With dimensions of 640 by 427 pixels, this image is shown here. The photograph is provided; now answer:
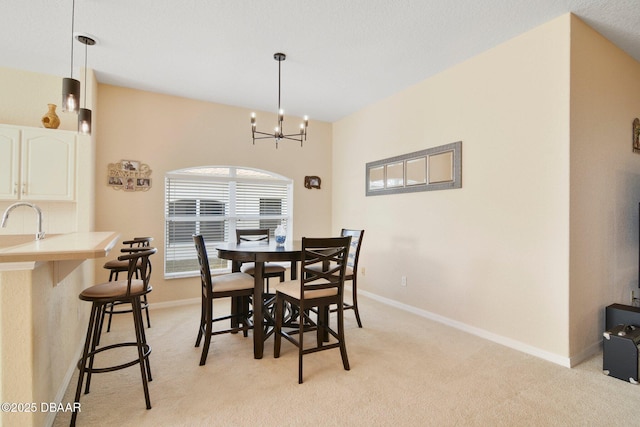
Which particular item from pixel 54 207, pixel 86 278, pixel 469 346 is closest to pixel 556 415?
pixel 469 346

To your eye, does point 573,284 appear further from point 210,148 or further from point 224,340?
point 210,148

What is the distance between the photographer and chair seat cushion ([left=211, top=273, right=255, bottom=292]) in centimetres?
279

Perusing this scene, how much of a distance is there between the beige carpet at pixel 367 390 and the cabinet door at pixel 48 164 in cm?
198

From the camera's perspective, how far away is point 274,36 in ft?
9.62

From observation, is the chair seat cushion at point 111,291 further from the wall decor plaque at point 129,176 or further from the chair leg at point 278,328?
the wall decor plaque at point 129,176

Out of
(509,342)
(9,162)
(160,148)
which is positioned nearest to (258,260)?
(509,342)

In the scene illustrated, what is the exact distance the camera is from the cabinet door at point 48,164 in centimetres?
327

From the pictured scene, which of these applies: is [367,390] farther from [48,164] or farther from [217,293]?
[48,164]

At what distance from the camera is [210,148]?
4594mm

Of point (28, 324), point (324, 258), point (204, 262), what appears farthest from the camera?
point (204, 262)

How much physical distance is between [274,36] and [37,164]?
274 cm

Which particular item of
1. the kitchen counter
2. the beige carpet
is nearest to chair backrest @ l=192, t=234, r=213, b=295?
the beige carpet

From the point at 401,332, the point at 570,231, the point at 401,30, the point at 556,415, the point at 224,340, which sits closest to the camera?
the point at 556,415

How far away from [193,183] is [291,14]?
2.76 m
